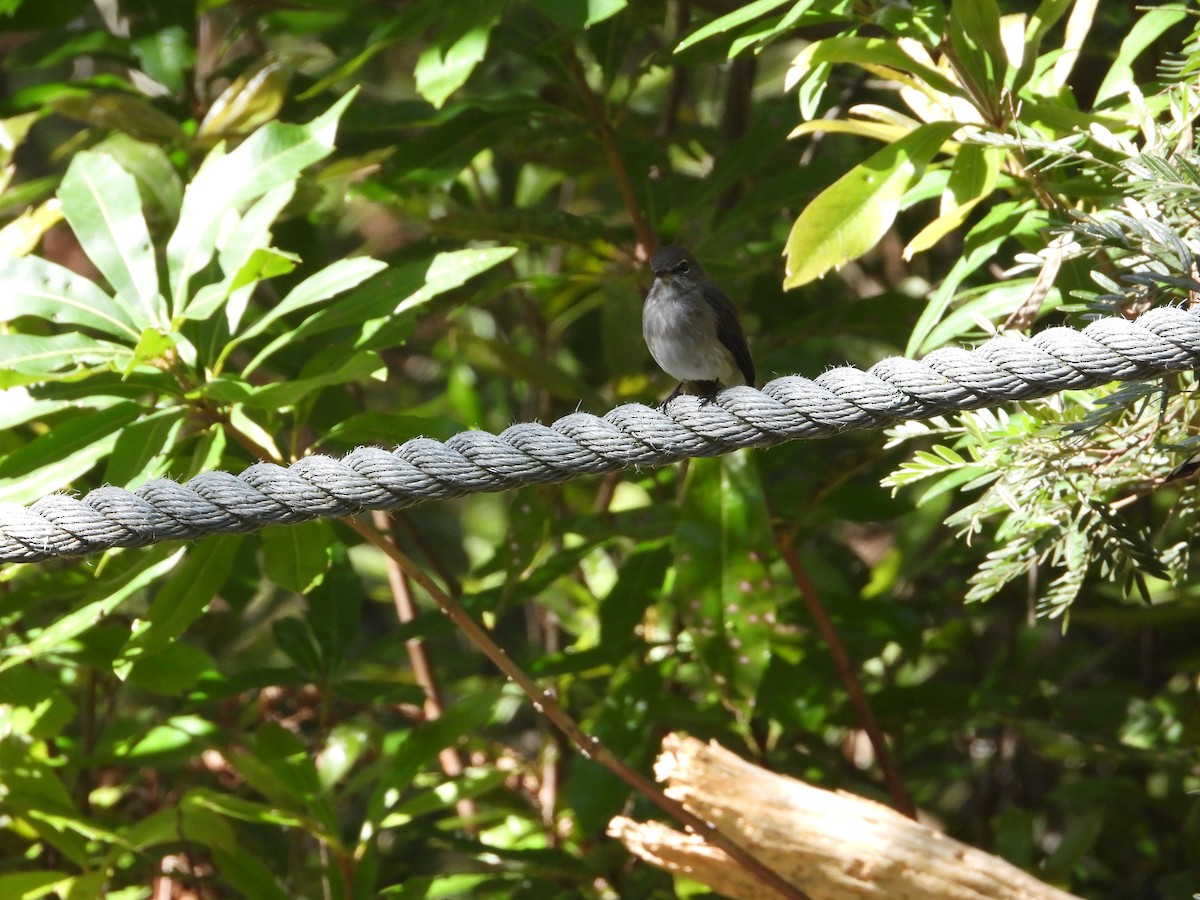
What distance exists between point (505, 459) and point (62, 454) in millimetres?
1286

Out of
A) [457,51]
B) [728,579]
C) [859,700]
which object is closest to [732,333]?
[728,579]

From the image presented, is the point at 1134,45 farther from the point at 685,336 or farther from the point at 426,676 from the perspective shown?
the point at 426,676

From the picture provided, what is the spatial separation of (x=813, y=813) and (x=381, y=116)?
226 centimetres

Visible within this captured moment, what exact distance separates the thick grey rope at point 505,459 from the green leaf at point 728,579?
122 centimetres

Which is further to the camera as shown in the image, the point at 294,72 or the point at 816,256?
the point at 294,72

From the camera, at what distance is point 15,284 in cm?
292

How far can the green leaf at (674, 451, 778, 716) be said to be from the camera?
10.6 ft

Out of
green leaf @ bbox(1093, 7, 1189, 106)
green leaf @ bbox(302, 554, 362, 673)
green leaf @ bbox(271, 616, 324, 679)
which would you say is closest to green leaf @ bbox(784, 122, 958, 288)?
green leaf @ bbox(1093, 7, 1189, 106)

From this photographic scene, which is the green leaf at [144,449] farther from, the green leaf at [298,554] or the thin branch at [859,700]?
the thin branch at [859,700]

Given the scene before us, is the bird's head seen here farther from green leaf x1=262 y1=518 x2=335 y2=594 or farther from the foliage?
green leaf x1=262 y1=518 x2=335 y2=594

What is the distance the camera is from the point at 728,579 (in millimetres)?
3285

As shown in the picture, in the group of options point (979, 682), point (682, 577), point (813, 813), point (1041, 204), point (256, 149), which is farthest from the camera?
point (979, 682)

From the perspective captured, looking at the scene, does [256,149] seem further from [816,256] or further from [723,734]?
[723,734]

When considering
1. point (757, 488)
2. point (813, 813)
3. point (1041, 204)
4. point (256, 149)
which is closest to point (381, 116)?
point (256, 149)
